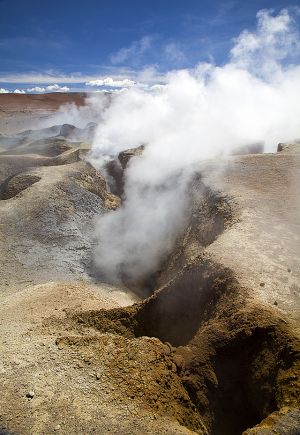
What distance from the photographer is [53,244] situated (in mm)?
11117

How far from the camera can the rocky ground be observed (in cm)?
458

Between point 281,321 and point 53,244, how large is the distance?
7.80 meters

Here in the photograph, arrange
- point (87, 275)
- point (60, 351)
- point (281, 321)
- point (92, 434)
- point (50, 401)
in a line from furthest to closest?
1. point (87, 275)
2. point (60, 351)
3. point (281, 321)
4. point (50, 401)
5. point (92, 434)

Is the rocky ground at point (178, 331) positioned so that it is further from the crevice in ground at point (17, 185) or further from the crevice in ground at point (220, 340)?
the crevice in ground at point (17, 185)

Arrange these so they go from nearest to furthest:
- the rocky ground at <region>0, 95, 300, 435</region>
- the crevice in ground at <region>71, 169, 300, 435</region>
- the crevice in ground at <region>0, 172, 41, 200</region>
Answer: the rocky ground at <region>0, 95, 300, 435</region>
the crevice in ground at <region>71, 169, 300, 435</region>
the crevice in ground at <region>0, 172, 41, 200</region>

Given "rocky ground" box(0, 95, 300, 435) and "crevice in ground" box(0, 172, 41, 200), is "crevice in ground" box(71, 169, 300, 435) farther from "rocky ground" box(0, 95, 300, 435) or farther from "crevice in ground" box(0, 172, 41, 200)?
"crevice in ground" box(0, 172, 41, 200)

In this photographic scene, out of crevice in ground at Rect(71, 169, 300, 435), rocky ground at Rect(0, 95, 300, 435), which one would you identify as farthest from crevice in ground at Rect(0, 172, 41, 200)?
crevice in ground at Rect(71, 169, 300, 435)

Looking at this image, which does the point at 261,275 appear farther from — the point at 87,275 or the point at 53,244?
the point at 53,244

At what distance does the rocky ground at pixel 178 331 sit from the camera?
4578 mm

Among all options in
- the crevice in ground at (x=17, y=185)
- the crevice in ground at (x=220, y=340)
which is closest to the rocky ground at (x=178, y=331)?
the crevice in ground at (x=220, y=340)

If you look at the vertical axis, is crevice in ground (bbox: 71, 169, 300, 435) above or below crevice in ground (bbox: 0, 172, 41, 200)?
below

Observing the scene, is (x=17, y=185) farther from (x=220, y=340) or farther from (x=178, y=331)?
(x=220, y=340)

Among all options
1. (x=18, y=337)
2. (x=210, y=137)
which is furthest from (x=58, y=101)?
(x=18, y=337)

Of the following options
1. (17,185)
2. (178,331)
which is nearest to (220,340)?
(178,331)
